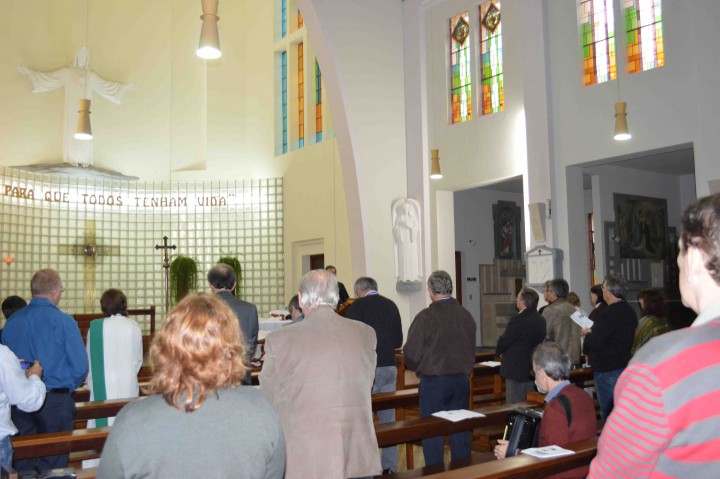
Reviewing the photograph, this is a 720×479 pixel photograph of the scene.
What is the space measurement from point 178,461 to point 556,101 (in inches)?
379

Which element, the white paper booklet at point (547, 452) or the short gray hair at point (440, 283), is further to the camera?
the short gray hair at point (440, 283)

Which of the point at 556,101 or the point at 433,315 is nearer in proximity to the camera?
the point at 433,315

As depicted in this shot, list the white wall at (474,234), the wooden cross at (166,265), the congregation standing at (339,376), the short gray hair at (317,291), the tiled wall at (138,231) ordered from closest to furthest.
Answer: the congregation standing at (339,376) → the short gray hair at (317,291) → the wooden cross at (166,265) → the tiled wall at (138,231) → the white wall at (474,234)

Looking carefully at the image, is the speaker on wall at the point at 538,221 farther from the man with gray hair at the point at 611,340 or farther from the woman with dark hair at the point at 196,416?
the woman with dark hair at the point at 196,416

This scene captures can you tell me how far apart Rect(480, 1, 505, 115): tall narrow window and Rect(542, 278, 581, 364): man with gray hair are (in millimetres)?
5294

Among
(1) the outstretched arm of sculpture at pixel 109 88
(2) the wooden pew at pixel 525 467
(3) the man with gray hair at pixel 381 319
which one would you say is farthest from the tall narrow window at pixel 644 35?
(1) the outstretched arm of sculpture at pixel 109 88

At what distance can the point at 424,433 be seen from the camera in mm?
4477

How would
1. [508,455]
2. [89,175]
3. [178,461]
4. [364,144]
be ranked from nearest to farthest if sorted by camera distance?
[178,461], [508,455], [364,144], [89,175]

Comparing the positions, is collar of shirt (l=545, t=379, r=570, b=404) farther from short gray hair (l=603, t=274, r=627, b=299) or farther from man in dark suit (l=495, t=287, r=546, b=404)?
short gray hair (l=603, t=274, r=627, b=299)

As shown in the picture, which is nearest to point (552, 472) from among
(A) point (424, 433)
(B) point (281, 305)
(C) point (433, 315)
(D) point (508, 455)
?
(D) point (508, 455)

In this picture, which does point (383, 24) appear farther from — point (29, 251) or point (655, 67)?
point (29, 251)

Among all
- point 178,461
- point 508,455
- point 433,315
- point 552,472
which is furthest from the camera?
point 433,315

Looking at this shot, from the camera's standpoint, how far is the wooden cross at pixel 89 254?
1473 cm

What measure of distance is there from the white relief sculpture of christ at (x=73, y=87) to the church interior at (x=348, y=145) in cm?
5
